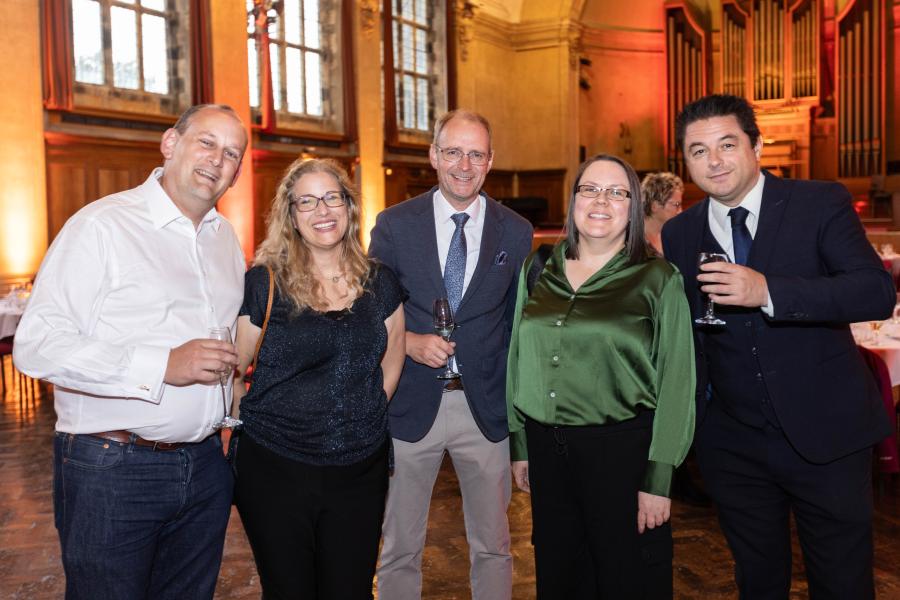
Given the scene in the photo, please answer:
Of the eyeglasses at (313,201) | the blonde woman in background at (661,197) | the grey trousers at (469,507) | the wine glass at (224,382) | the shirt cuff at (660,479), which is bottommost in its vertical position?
the grey trousers at (469,507)

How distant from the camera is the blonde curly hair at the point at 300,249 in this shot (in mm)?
2277

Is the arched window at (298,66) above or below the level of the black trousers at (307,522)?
above

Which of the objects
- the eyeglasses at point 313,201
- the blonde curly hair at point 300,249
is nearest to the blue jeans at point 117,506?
the blonde curly hair at point 300,249

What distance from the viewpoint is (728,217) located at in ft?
7.66

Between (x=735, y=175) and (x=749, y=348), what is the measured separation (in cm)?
48

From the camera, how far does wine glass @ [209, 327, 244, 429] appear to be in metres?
1.97

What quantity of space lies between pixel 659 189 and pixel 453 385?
236 centimetres

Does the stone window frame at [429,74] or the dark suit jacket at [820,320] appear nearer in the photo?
the dark suit jacket at [820,320]

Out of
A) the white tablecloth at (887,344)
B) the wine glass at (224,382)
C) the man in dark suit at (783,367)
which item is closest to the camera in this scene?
the wine glass at (224,382)

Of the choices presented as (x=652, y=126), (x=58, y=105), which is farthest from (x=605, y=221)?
(x=652, y=126)

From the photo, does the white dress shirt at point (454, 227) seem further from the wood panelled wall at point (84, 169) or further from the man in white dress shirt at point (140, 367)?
the wood panelled wall at point (84, 169)

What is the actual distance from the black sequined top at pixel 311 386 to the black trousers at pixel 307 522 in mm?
43

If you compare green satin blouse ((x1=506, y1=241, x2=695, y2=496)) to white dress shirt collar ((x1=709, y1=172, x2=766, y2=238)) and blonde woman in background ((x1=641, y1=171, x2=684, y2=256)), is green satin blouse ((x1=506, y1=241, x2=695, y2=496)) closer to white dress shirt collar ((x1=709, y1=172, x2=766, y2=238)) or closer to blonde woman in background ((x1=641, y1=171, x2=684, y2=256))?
white dress shirt collar ((x1=709, y1=172, x2=766, y2=238))

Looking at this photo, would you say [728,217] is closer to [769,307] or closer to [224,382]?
[769,307]
